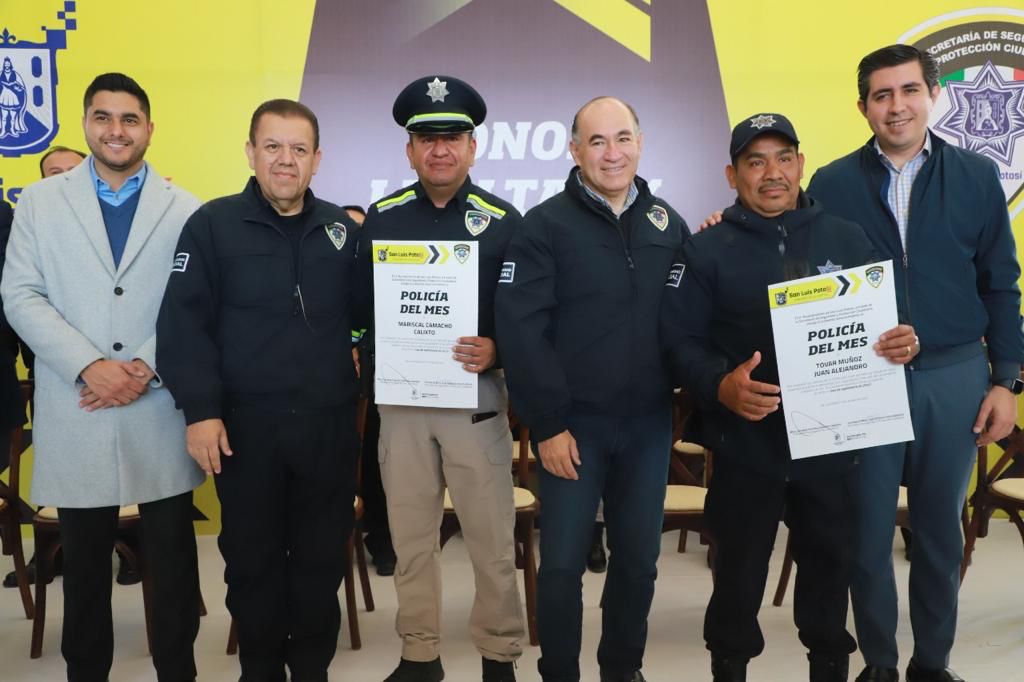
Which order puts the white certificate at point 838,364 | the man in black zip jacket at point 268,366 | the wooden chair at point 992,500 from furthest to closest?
1. the wooden chair at point 992,500
2. the man in black zip jacket at point 268,366
3. the white certificate at point 838,364

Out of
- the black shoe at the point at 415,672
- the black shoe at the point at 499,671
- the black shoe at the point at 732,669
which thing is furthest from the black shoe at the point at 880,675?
the black shoe at the point at 415,672

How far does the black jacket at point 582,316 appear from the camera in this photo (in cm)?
231

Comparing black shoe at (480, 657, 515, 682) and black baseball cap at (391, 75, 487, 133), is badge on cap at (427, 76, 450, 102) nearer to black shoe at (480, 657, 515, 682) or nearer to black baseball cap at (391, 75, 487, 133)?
black baseball cap at (391, 75, 487, 133)

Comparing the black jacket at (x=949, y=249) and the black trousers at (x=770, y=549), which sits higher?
the black jacket at (x=949, y=249)

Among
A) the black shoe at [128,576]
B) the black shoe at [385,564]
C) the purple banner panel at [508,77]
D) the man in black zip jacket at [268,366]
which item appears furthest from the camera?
the purple banner panel at [508,77]

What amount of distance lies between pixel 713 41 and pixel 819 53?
57cm

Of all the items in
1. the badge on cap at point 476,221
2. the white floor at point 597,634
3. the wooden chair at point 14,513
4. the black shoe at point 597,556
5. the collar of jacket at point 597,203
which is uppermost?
the collar of jacket at point 597,203

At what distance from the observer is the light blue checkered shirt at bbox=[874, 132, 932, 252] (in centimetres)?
249

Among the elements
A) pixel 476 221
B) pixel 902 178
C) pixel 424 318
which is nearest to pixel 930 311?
pixel 902 178

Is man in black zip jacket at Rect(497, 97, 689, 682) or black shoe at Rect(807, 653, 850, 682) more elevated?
man in black zip jacket at Rect(497, 97, 689, 682)

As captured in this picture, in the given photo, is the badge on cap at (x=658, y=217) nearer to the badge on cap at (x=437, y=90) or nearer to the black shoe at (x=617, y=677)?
the badge on cap at (x=437, y=90)

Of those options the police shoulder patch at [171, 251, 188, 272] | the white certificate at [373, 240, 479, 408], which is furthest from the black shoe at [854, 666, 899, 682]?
the police shoulder patch at [171, 251, 188, 272]

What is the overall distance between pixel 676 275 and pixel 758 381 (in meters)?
0.35

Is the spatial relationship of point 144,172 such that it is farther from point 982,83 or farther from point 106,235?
point 982,83
